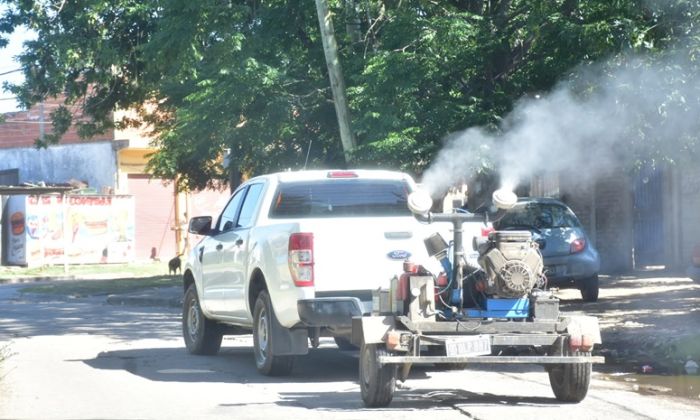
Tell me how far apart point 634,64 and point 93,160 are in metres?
33.4

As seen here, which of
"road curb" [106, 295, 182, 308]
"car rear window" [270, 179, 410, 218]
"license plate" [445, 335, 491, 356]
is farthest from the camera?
"road curb" [106, 295, 182, 308]

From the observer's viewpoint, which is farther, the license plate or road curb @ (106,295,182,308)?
road curb @ (106,295,182,308)

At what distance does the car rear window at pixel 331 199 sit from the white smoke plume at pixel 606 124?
1742 millimetres

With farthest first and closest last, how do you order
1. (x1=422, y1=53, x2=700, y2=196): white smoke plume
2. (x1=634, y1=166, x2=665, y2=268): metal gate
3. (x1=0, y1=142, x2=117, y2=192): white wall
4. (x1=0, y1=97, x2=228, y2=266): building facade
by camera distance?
(x1=0, y1=142, x2=117, y2=192): white wall → (x1=0, y1=97, x2=228, y2=266): building facade → (x1=634, y1=166, x2=665, y2=268): metal gate → (x1=422, y1=53, x2=700, y2=196): white smoke plume

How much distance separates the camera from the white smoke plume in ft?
44.7

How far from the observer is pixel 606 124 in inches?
564

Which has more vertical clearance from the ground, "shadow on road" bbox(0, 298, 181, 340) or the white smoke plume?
the white smoke plume

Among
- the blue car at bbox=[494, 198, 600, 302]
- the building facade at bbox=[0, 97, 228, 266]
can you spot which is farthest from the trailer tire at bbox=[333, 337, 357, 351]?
the building facade at bbox=[0, 97, 228, 266]

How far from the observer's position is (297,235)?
1046 cm

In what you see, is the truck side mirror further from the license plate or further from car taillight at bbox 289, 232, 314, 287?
the license plate

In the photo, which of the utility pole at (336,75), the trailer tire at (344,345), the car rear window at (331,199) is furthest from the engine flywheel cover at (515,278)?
the utility pole at (336,75)

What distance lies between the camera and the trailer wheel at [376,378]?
9.02 metres

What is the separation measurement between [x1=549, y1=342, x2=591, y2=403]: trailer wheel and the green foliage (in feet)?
17.0

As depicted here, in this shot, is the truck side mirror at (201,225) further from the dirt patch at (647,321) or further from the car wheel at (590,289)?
the car wheel at (590,289)
